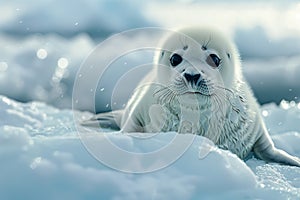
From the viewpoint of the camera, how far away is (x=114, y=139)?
150 inches

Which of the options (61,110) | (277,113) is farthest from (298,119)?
(61,110)

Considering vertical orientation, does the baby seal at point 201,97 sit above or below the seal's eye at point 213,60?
below

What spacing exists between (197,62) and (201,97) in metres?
0.26

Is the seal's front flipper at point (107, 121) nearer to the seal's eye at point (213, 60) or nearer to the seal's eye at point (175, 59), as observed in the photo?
the seal's eye at point (175, 59)

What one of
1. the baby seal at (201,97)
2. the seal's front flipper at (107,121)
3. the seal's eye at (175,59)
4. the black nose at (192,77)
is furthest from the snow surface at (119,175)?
the seal's front flipper at (107,121)

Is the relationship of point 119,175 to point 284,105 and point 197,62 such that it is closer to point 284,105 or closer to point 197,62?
point 197,62

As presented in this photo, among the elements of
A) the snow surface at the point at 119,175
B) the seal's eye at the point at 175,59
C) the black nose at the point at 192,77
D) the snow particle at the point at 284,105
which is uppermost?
the seal's eye at the point at 175,59

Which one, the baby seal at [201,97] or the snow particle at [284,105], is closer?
the baby seal at [201,97]

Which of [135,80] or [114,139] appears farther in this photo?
[135,80]

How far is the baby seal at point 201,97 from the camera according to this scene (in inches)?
180

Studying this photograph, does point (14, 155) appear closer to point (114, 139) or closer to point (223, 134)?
point (114, 139)

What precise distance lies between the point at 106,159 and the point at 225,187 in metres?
0.70

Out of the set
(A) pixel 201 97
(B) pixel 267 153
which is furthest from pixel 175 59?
(B) pixel 267 153

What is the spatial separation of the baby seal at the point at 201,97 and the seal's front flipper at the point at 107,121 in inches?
30.0
